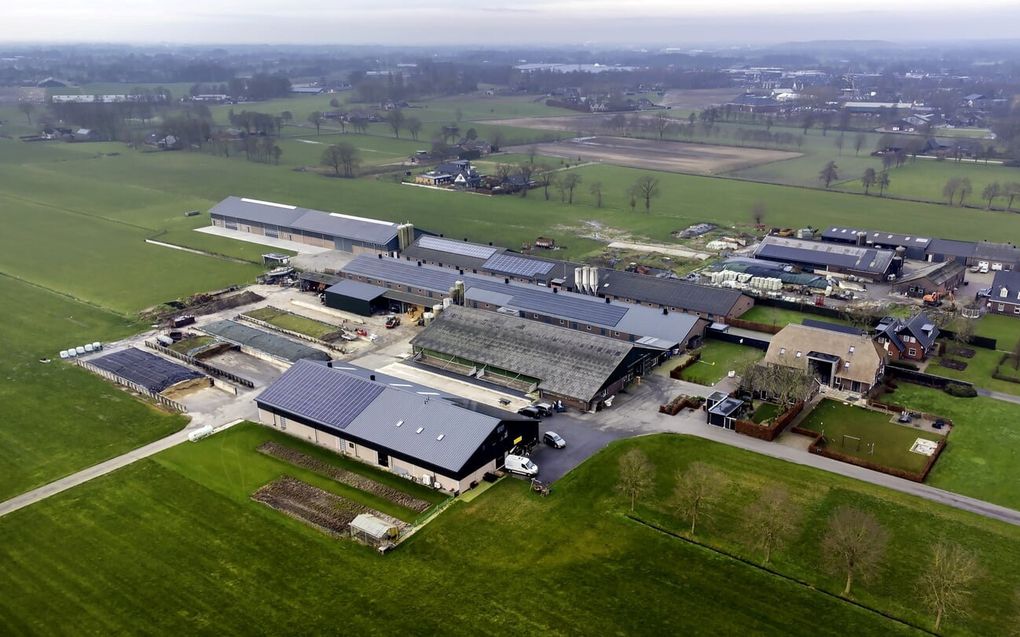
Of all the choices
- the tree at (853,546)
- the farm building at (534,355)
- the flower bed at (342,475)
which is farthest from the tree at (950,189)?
the flower bed at (342,475)

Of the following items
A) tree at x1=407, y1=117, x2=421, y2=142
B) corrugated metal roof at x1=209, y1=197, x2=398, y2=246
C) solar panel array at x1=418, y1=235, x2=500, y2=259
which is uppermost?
tree at x1=407, y1=117, x2=421, y2=142

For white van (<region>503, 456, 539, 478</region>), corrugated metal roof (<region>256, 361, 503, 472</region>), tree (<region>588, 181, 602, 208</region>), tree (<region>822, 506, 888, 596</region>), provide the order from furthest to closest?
tree (<region>588, 181, 602, 208</region>)
white van (<region>503, 456, 539, 478</region>)
corrugated metal roof (<region>256, 361, 503, 472</region>)
tree (<region>822, 506, 888, 596</region>)

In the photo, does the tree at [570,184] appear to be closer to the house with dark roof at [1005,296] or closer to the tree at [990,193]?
the house with dark roof at [1005,296]

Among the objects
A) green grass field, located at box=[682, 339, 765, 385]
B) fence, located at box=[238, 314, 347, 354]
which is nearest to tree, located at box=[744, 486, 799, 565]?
green grass field, located at box=[682, 339, 765, 385]

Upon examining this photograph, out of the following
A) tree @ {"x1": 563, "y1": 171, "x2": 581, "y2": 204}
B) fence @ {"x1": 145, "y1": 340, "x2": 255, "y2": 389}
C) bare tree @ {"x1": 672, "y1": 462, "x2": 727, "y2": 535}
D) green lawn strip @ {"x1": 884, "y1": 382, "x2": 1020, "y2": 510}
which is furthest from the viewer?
tree @ {"x1": 563, "y1": 171, "x2": 581, "y2": 204}

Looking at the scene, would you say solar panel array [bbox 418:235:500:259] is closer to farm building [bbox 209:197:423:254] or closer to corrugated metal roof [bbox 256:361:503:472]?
farm building [bbox 209:197:423:254]

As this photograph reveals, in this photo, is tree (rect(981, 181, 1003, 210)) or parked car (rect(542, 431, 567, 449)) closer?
parked car (rect(542, 431, 567, 449))

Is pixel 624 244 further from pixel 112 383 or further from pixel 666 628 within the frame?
pixel 666 628

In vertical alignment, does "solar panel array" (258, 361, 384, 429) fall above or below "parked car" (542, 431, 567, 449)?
above
